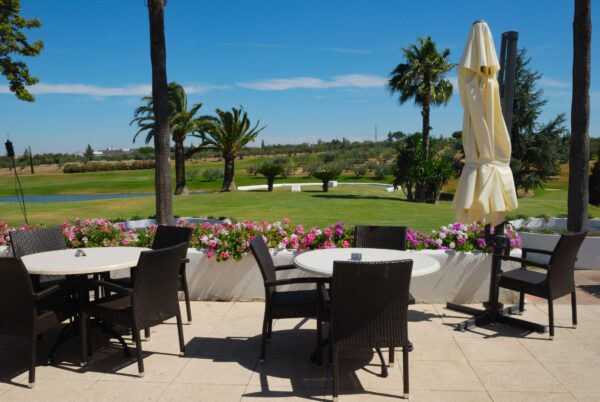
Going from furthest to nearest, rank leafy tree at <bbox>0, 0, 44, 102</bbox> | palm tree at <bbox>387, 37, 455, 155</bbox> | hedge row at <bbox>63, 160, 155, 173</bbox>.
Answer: hedge row at <bbox>63, 160, 155, 173</bbox>, palm tree at <bbox>387, 37, 455, 155</bbox>, leafy tree at <bbox>0, 0, 44, 102</bbox>

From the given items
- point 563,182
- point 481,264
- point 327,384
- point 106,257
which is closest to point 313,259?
point 327,384

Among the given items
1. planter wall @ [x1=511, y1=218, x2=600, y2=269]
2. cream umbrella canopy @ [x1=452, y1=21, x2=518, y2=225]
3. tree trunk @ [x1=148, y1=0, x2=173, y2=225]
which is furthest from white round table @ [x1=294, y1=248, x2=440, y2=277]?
planter wall @ [x1=511, y1=218, x2=600, y2=269]

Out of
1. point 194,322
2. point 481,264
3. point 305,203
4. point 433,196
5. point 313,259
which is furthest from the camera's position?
point 433,196

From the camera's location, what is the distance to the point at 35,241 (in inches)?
199

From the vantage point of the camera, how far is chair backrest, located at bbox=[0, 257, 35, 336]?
3.57 m

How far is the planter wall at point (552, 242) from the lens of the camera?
7.71 meters

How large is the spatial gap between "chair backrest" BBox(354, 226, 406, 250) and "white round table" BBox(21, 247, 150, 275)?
228 cm

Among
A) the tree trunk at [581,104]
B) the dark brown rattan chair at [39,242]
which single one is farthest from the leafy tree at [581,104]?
the dark brown rattan chair at [39,242]

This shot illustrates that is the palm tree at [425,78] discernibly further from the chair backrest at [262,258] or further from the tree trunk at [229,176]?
the chair backrest at [262,258]

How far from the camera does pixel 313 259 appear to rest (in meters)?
4.22

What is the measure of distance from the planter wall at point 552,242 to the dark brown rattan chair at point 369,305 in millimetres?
5898

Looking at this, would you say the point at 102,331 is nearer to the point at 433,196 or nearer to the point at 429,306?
the point at 429,306

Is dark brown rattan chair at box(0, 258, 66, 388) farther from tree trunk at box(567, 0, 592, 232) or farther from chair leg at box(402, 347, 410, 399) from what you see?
tree trunk at box(567, 0, 592, 232)

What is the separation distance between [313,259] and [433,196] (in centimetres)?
1972
